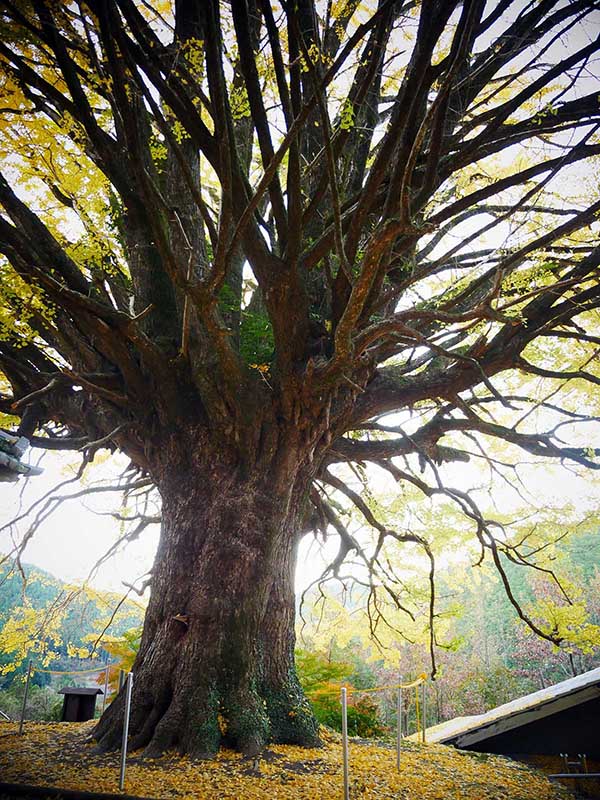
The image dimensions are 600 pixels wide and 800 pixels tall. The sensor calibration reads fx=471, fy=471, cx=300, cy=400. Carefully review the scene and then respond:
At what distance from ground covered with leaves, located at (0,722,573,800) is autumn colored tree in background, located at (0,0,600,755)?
0.89 feet

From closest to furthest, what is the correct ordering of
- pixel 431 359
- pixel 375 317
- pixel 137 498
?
1. pixel 375 317
2. pixel 431 359
3. pixel 137 498

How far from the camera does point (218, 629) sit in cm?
391

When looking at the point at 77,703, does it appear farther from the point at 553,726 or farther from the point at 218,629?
the point at 553,726

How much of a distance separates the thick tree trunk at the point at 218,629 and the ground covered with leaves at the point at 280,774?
0.18 metres

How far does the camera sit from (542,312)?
4.56 meters

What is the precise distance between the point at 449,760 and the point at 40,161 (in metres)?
6.19

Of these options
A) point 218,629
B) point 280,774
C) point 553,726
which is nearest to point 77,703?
point 218,629

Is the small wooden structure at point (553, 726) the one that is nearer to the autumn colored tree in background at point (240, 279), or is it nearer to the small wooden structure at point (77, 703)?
the autumn colored tree in background at point (240, 279)

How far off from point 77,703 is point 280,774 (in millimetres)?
4495

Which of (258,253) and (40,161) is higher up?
(40,161)

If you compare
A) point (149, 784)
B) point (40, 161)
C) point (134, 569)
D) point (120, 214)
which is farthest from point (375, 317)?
point (134, 569)

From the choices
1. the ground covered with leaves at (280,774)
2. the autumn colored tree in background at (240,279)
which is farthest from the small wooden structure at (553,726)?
the autumn colored tree in background at (240,279)

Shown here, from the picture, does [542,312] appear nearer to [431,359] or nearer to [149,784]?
[431,359]

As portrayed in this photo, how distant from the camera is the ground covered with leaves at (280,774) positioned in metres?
2.83
